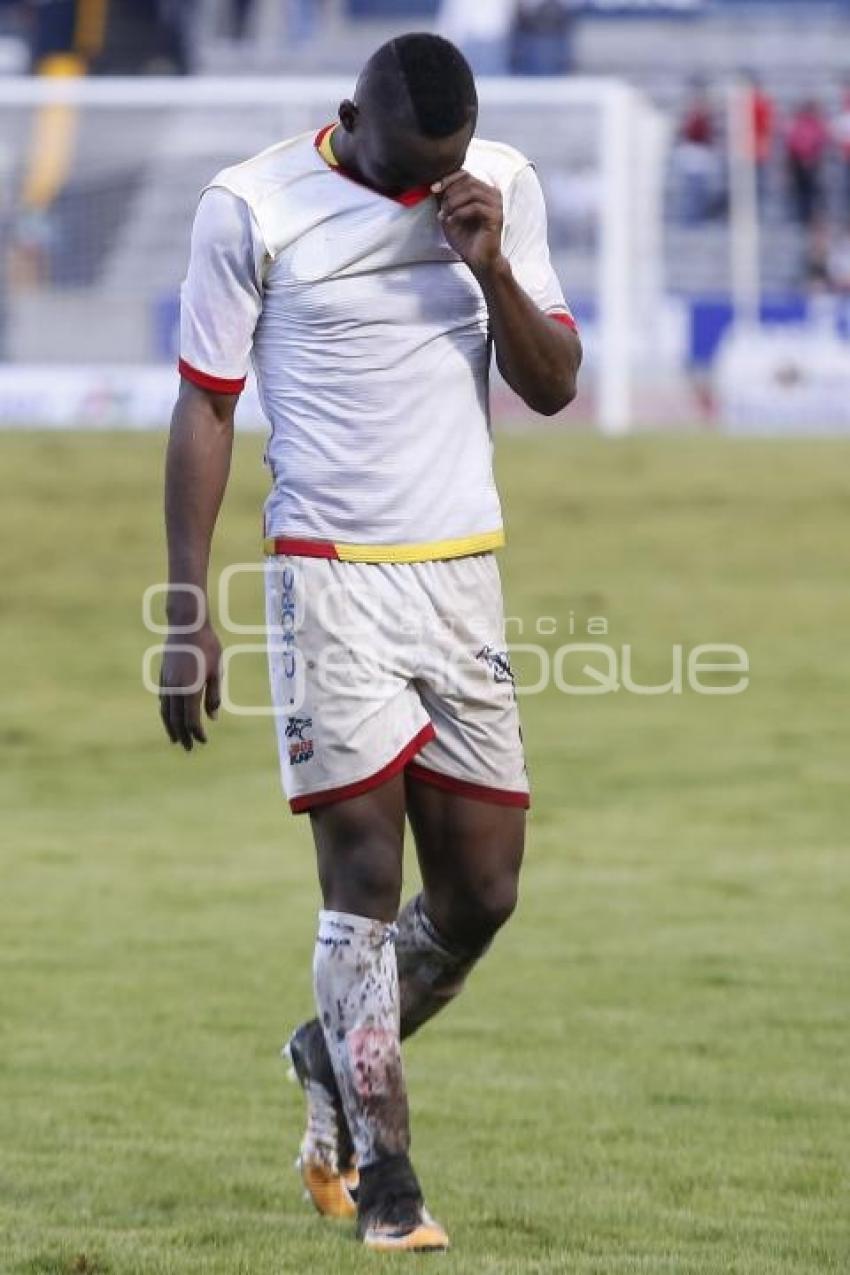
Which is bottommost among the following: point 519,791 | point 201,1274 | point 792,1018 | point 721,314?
point 721,314

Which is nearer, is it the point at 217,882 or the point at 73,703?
the point at 217,882

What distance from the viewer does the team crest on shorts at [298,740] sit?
Result: 15.8 ft

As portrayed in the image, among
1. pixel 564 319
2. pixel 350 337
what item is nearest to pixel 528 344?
pixel 564 319

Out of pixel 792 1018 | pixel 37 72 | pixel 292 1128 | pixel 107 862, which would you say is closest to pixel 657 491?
pixel 107 862

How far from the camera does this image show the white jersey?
15.7 ft

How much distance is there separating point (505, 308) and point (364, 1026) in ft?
4.49

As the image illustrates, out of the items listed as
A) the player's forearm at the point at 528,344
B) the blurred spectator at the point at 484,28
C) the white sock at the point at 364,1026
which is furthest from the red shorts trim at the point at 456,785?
the blurred spectator at the point at 484,28

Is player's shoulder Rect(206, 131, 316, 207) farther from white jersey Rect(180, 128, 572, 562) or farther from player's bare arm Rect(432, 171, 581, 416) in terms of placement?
player's bare arm Rect(432, 171, 581, 416)

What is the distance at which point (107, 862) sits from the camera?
10.6 m

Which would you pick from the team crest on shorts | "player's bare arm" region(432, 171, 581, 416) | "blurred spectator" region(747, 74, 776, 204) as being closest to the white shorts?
the team crest on shorts

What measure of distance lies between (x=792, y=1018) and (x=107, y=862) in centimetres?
406

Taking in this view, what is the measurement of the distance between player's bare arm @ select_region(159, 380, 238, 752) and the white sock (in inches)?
18.6

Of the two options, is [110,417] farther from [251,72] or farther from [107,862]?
[251,72]

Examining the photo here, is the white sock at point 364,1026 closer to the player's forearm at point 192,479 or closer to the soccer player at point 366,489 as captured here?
the soccer player at point 366,489
